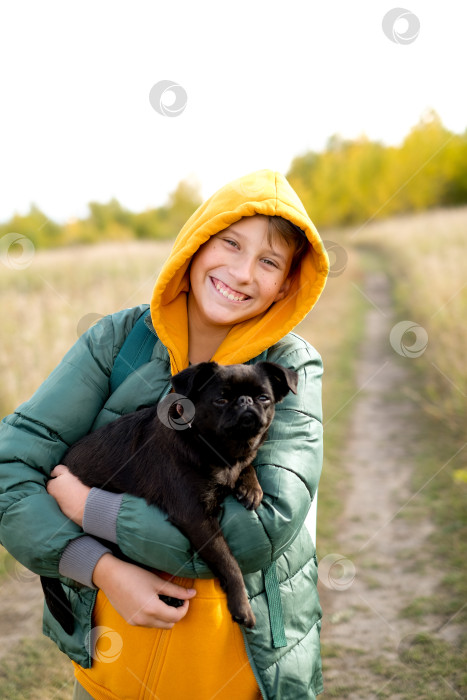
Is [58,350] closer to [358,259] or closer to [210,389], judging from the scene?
[210,389]

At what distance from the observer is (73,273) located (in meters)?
13.1

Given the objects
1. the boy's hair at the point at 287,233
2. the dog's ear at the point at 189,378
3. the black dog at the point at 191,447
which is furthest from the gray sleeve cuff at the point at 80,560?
the boy's hair at the point at 287,233

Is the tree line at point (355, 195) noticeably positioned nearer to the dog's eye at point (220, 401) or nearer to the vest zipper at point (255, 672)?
the dog's eye at point (220, 401)

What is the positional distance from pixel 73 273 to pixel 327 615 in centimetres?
1056

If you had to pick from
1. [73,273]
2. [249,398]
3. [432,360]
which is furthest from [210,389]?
[73,273]

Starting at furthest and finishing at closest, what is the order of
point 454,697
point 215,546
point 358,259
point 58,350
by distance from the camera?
point 358,259
point 58,350
point 454,697
point 215,546

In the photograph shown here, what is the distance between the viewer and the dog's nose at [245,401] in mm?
2363

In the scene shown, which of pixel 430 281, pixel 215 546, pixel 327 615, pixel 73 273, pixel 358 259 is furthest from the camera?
pixel 358 259

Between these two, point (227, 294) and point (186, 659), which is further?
point (227, 294)

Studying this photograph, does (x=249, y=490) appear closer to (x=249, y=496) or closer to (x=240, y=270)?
(x=249, y=496)

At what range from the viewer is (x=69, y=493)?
226 cm

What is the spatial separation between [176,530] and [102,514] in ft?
0.99

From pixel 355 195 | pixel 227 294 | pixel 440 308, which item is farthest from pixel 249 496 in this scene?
pixel 355 195

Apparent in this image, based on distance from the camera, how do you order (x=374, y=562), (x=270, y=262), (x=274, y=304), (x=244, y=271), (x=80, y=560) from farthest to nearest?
(x=374, y=562)
(x=274, y=304)
(x=270, y=262)
(x=244, y=271)
(x=80, y=560)
